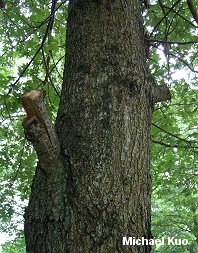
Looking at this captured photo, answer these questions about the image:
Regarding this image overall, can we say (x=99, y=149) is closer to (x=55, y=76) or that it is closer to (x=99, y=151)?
(x=99, y=151)

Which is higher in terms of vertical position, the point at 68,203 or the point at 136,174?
the point at 136,174

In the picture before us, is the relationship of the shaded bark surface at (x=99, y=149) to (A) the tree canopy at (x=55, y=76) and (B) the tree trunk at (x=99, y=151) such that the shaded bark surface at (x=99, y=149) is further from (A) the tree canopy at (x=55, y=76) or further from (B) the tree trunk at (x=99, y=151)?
(A) the tree canopy at (x=55, y=76)

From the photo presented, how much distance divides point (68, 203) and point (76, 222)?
0.28ft

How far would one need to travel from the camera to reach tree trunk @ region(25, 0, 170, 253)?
1.06 metres

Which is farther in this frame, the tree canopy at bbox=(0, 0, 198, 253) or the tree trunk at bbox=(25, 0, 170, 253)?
the tree canopy at bbox=(0, 0, 198, 253)

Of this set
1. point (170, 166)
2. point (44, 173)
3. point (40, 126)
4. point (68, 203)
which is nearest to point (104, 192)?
point (68, 203)

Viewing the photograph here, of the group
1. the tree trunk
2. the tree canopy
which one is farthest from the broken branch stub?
the tree canopy

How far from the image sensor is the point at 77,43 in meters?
1.58

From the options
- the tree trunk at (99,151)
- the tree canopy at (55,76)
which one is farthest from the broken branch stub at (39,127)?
the tree canopy at (55,76)

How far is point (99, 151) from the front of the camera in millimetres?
1203

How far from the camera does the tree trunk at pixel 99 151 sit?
1064 mm

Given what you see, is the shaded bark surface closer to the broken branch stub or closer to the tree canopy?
the broken branch stub

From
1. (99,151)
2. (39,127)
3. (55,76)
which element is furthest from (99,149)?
(55,76)

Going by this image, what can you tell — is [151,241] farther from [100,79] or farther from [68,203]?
[100,79]
